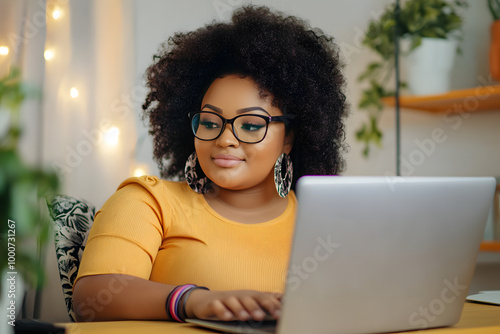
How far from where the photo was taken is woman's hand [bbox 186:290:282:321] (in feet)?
2.26

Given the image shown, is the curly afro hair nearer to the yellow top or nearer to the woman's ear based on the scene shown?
the woman's ear

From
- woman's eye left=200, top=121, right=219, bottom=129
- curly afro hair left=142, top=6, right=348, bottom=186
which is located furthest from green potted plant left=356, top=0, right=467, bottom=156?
woman's eye left=200, top=121, right=219, bottom=129

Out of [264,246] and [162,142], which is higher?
[162,142]

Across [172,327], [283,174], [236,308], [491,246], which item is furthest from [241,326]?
[491,246]

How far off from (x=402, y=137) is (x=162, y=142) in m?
1.10

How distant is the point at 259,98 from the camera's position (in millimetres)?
1240

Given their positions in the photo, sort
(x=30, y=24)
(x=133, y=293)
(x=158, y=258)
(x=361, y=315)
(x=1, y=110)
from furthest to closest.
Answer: (x=30, y=24) → (x=158, y=258) → (x=133, y=293) → (x=361, y=315) → (x=1, y=110)

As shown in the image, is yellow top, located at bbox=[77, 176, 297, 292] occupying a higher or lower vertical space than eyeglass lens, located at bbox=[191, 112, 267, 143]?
lower

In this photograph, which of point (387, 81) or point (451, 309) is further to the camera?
point (387, 81)

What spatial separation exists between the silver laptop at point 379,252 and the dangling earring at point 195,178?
568 mm

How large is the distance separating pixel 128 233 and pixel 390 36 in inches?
57.0

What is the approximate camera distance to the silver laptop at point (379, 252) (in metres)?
0.59

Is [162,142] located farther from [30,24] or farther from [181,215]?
[30,24]

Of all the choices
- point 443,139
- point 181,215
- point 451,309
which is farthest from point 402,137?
point 451,309
